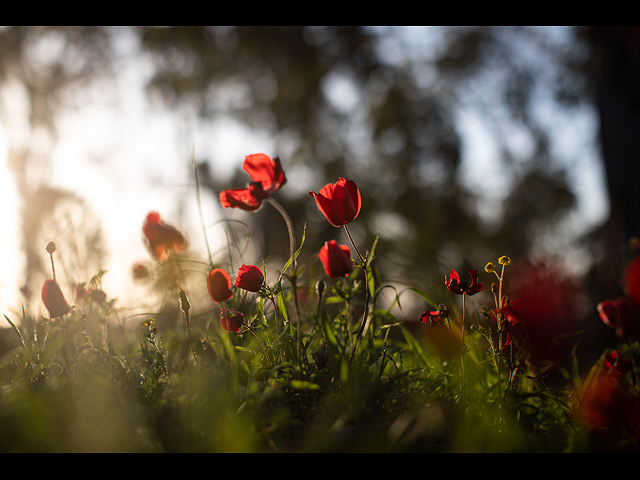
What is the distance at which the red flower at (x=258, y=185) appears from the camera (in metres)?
1.00

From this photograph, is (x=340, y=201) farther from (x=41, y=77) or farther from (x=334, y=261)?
(x=41, y=77)

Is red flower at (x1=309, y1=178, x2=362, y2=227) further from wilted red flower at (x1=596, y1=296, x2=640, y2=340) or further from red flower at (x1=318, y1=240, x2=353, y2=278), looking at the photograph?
wilted red flower at (x1=596, y1=296, x2=640, y2=340)

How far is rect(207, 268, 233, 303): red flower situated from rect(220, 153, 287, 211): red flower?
0.18 m

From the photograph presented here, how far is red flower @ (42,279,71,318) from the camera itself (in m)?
1.01

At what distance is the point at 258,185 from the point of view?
3.29 feet

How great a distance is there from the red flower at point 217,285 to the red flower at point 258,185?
0.60 ft

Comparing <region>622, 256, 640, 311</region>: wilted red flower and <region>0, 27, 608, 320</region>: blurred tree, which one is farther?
<region>0, 27, 608, 320</region>: blurred tree

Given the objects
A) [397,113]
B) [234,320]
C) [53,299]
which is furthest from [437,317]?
[397,113]

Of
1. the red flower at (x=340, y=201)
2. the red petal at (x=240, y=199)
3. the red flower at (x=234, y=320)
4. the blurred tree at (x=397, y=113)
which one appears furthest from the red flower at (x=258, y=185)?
the blurred tree at (x=397, y=113)

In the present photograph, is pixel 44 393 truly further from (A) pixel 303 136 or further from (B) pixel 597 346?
(A) pixel 303 136

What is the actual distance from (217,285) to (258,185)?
0.28 meters

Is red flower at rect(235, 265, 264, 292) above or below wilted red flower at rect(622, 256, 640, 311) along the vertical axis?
above

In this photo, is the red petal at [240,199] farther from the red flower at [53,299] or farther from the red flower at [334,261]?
the red flower at [53,299]

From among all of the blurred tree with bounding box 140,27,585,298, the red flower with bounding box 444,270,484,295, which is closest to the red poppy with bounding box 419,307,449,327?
the red flower with bounding box 444,270,484,295
